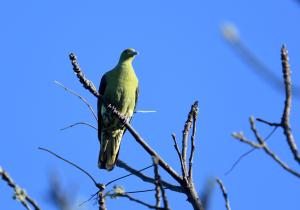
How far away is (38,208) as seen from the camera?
8.03 feet

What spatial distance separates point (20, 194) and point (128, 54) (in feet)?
20.9

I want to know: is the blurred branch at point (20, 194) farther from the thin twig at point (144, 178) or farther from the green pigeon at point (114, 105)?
the green pigeon at point (114, 105)

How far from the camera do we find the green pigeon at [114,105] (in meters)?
7.43

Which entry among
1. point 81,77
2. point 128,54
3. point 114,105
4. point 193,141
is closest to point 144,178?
point 193,141

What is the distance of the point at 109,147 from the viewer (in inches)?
297

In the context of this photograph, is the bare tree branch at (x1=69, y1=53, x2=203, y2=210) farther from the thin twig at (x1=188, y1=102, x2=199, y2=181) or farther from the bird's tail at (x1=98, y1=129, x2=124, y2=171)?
the bird's tail at (x1=98, y1=129, x2=124, y2=171)

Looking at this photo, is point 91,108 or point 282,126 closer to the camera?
point 282,126

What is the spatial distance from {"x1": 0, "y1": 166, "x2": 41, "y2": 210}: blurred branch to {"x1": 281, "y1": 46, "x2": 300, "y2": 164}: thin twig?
109 cm

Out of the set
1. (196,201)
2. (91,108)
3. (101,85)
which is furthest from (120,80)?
(196,201)

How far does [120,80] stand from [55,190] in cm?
632

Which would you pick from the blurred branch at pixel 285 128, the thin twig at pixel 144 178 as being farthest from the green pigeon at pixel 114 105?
the blurred branch at pixel 285 128

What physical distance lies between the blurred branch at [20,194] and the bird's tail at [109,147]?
15.2 feet

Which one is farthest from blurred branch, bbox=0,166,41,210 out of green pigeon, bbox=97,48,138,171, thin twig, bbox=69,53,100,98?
green pigeon, bbox=97,48,138,171

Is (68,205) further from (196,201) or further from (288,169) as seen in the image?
(196,201)
